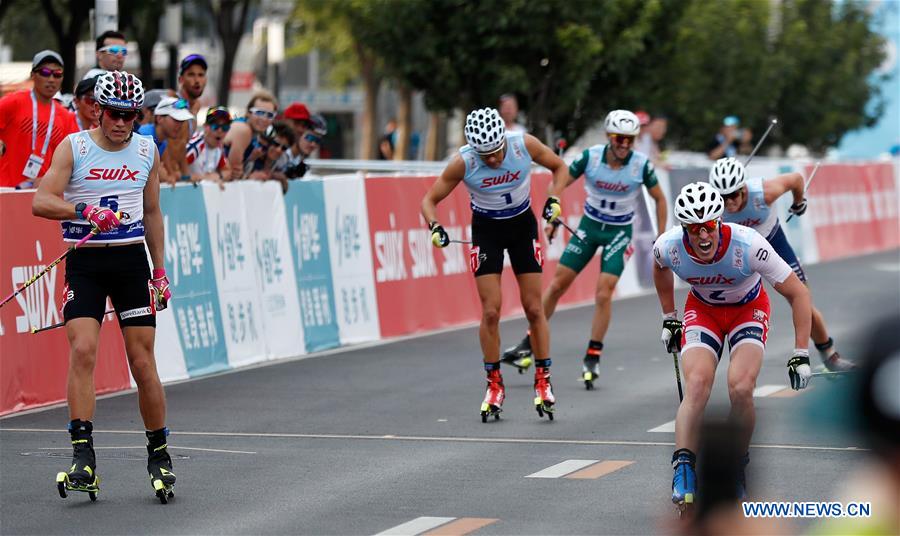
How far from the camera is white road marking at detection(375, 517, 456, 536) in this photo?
7.23 meters

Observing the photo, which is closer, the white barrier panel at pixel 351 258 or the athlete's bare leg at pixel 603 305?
the athlete's bare leg at pixel 603 305

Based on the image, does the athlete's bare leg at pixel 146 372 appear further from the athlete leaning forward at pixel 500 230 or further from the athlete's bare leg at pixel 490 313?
the athlete's bare leg at pixel 490 313

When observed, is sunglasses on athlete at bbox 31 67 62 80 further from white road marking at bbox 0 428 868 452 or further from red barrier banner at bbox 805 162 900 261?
red barrier banner at bbox 805 162 900 261

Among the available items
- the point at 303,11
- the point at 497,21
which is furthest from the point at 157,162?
the point at 303,11

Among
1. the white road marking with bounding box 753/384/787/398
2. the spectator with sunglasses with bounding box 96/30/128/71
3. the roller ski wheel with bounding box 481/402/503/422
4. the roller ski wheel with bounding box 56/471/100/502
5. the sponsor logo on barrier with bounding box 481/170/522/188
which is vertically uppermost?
the spectator with sunglasses with bounding box 96/30/128/71

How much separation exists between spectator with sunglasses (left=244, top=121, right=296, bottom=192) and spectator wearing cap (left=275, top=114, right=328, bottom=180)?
5.4 inches

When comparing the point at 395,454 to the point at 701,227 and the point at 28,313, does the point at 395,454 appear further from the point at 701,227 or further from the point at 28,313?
the point at 28,313

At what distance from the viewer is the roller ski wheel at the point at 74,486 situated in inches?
309

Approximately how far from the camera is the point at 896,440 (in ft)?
8.91

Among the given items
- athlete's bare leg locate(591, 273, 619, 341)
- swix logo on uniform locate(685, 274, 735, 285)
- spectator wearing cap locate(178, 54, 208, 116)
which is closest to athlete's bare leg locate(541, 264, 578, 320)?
athlete's bare leg locate(591, 273, 619, 341)

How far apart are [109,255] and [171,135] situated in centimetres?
491

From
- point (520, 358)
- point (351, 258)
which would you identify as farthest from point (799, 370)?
point (351, 258)

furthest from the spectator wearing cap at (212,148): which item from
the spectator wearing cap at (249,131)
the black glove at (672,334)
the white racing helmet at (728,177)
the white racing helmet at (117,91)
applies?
the black glove at (672,334)

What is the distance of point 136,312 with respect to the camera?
811 cm
